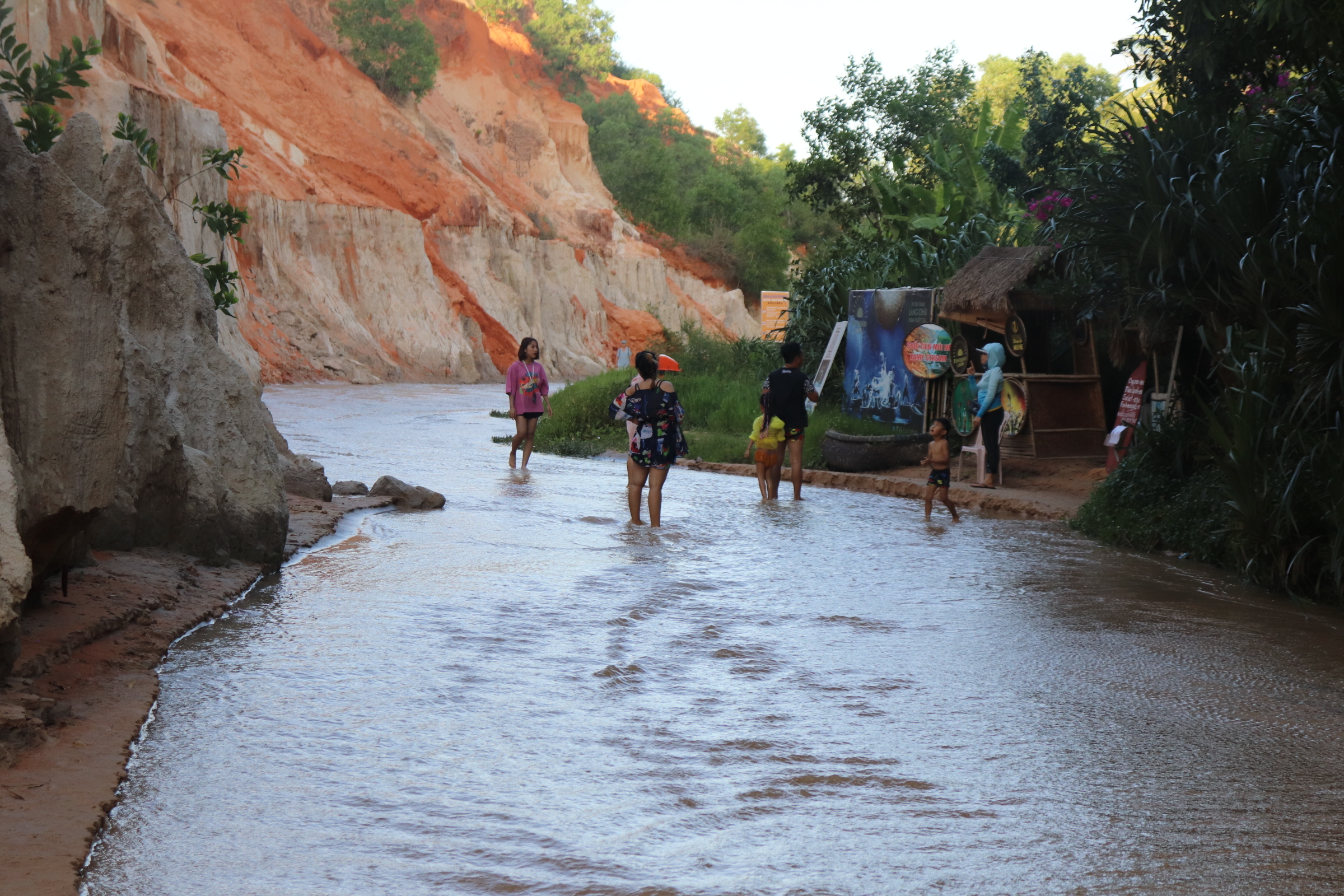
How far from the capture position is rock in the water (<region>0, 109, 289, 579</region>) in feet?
16.7

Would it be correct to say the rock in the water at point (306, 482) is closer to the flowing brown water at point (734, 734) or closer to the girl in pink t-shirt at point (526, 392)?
the flowing brown water at point (734, 734)

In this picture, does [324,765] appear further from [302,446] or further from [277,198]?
[277,198]

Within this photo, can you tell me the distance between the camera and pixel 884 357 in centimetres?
1758

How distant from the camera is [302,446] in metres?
18.0

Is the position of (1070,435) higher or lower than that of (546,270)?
lower

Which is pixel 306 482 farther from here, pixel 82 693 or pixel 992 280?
pixel 992 280

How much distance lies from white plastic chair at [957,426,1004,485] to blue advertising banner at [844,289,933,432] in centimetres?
185

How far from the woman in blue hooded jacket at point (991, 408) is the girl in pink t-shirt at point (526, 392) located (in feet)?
17.0

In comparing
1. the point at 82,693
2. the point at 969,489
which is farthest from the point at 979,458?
the point at 82,693

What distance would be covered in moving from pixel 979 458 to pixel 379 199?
1538 inches

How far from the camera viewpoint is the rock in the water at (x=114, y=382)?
5078mm

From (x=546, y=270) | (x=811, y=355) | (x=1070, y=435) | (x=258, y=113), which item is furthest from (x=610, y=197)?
(x=1070, y=435)

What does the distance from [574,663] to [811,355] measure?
16.0 m

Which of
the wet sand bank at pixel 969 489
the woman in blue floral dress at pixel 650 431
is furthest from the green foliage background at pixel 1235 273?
the woman in blue floral dress at pixel 650 431
